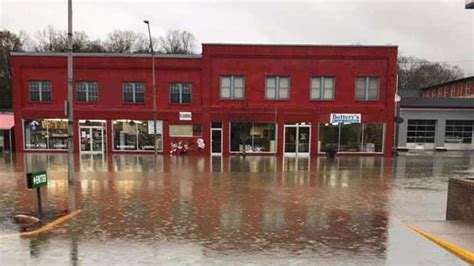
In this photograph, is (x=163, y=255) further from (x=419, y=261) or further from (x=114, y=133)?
(x=114, y=133)

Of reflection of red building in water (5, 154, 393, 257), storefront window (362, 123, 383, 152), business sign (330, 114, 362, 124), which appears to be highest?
business sign (330, 114, 362, 124)

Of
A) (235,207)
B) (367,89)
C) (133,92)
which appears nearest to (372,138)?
(367,89)

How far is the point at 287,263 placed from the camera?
6.23 meters

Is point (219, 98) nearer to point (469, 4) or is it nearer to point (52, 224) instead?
point (469, 4)

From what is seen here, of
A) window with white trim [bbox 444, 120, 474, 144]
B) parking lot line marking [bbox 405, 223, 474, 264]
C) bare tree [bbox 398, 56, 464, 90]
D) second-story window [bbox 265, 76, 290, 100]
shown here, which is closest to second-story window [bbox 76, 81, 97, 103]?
second-story window [bbox 265, 76, 290, 100]

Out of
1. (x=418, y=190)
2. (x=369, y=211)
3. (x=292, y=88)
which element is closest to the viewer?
(x=369, y=211)

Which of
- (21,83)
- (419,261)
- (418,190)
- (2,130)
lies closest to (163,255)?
(419,261)

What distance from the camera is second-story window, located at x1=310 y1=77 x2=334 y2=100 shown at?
2964 cm

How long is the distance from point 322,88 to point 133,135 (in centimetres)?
1501

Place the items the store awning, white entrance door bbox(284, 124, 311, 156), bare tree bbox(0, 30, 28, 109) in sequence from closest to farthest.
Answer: white entrance door bbox(284, 124, 311, 156), the store awning, bare tree bbox(0, 30, 28, 109)

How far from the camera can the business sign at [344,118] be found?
29.4 metres

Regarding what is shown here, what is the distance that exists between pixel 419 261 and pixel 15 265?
6.47 meters

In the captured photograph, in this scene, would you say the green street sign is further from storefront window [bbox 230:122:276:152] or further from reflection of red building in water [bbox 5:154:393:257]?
storefront window [bbox 230:122:276:152]

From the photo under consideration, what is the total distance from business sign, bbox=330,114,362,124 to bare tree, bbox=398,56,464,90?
6206 cm
